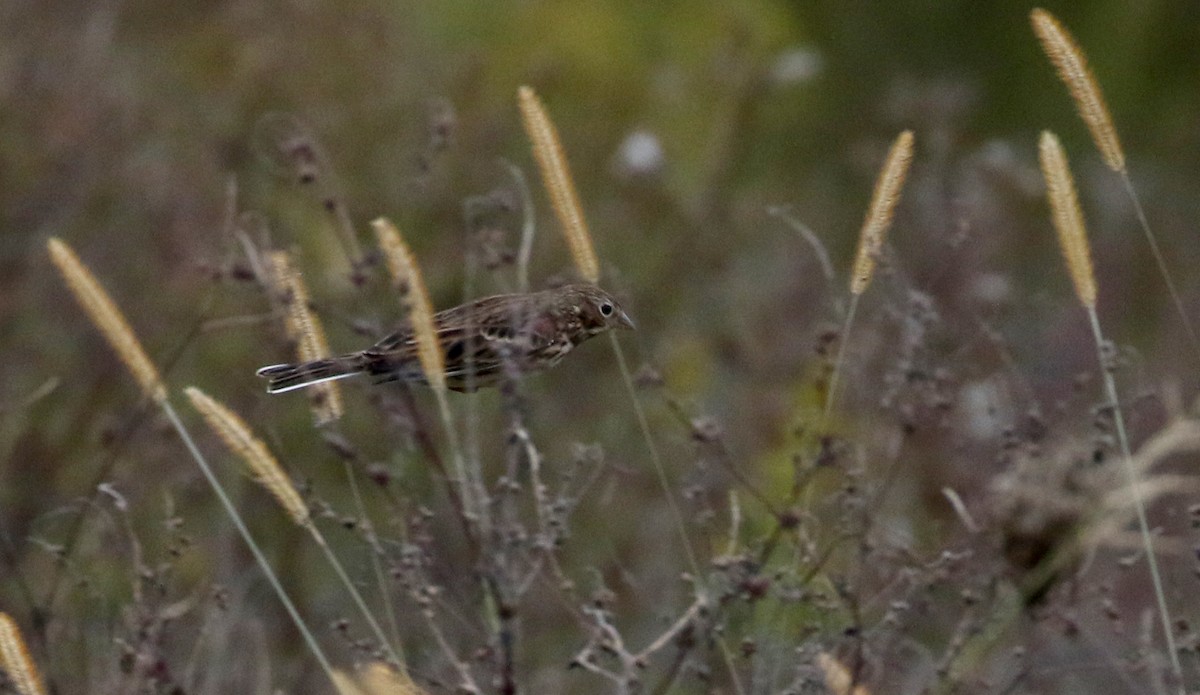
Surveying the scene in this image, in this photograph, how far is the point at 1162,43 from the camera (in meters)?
11.5

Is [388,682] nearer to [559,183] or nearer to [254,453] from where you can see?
[254,453]

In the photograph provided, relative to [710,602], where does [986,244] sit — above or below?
below

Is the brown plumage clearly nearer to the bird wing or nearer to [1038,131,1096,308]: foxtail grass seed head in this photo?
the bird wing

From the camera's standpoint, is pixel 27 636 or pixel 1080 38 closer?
pixel 27 636

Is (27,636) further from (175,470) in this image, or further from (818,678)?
(818,678)

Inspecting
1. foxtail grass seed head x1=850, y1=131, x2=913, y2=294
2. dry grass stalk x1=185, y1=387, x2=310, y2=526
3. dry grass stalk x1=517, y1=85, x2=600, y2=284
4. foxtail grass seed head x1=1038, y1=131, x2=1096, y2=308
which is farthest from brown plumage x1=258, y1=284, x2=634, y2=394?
foxtail grass seed head x1=1038, y1=131, x2=1096, y2=308

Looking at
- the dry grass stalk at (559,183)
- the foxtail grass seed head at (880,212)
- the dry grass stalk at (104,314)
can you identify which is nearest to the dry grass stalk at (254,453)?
the dry grass stalk at (104,314)

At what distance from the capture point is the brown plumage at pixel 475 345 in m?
3.37

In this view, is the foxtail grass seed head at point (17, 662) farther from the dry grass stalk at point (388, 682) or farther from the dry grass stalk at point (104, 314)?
the dry grass stalk at point (104, 314)

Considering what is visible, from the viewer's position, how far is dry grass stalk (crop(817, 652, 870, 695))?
3.02m

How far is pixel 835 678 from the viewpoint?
3.05 meters

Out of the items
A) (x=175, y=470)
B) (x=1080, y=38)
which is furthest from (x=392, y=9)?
(x=175, y=470)

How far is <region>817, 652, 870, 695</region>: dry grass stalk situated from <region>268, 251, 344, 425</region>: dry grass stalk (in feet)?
2.70

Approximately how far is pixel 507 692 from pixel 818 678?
46cm
